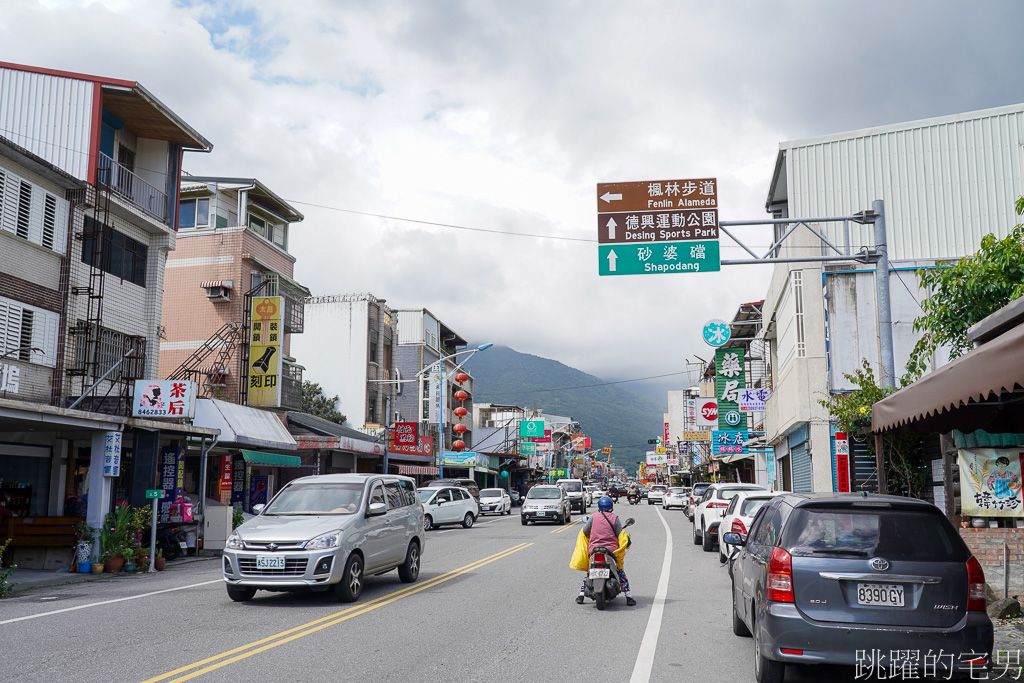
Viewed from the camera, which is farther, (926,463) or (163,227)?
(163,227)

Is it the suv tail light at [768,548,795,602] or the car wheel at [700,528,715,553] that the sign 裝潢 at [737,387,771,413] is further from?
the suv tail light at [768,548,795,602]

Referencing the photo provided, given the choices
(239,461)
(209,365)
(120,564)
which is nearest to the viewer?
(120,564)

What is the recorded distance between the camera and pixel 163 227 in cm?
2391

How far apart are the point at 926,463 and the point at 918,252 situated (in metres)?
10.1

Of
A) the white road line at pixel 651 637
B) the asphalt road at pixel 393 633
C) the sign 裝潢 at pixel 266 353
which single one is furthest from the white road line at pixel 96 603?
the sign 裝潢 at pixel 266 353

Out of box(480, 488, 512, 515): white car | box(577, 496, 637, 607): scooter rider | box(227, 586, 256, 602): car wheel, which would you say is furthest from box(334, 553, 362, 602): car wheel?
box(480, 488, 512, 515): white car

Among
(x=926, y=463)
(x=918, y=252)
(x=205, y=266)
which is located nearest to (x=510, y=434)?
Result: (x=205, y=266)

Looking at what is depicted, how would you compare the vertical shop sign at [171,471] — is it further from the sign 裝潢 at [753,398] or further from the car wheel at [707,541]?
the sign 裝潢 at [753,398]

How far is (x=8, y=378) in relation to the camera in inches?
705

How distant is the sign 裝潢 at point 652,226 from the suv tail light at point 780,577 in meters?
10.1

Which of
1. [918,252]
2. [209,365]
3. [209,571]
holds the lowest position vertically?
[209,571]

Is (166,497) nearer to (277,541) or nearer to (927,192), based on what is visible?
(277,541)

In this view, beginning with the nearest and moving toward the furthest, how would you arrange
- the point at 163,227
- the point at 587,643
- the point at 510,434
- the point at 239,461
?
the point at 587,643 → the point at 163,227 → the point at 239,461 → the point at 510,434

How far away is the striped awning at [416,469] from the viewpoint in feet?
153
